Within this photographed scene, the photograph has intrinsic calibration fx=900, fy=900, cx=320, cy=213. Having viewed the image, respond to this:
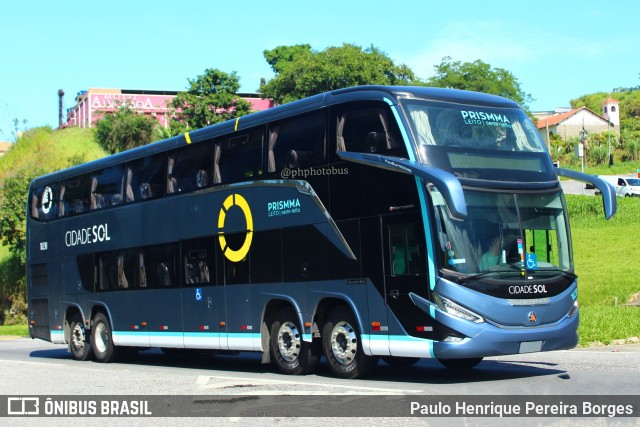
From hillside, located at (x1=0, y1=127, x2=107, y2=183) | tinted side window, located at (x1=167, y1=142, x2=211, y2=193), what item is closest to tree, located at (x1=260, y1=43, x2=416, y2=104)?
hillside, located at (x1=0, y1=127, x2=107, y2=183)

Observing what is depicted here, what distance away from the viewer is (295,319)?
1514 cm

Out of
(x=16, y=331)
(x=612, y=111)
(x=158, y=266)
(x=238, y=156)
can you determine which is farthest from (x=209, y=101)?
(x=612, y=111)

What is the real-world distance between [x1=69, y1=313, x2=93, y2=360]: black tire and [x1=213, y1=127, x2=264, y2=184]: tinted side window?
6980mm

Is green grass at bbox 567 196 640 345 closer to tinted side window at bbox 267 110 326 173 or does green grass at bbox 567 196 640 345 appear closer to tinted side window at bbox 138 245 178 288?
tinted side window at bbox 267 110 326 173

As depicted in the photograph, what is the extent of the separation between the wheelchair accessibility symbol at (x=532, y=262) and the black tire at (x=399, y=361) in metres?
3.34

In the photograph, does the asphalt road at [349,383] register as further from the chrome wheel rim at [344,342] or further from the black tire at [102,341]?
the black tire at [102,341]

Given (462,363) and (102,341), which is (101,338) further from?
(462,363)

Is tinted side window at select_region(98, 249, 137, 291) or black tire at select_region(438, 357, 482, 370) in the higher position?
tinted side window at select_region(98, 249, 137, 291)

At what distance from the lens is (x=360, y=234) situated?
13711 millimetres

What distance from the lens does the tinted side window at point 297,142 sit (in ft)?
47.8

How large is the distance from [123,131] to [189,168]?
5539cm

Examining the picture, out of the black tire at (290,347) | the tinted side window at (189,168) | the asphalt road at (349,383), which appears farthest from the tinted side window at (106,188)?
the black tire at (290,347)

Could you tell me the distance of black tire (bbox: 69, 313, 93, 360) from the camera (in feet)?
71.5

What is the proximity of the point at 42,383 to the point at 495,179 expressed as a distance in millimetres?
8253
